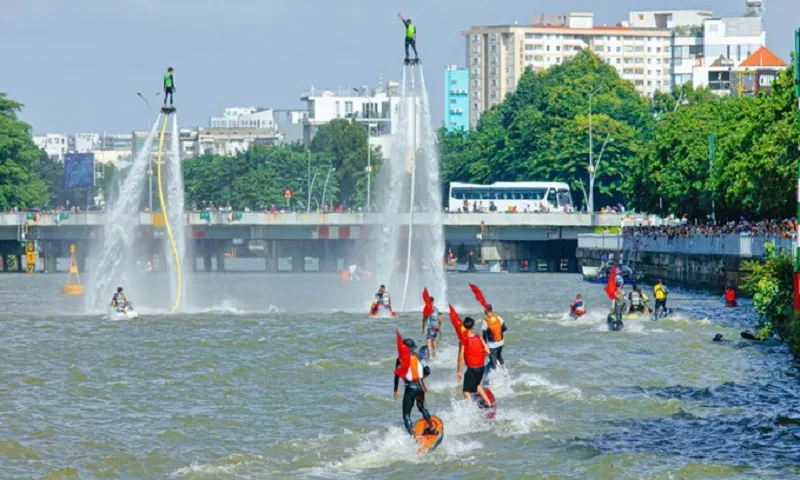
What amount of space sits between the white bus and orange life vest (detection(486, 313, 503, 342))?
105572 mm

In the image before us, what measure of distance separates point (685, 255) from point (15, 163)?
284 feet

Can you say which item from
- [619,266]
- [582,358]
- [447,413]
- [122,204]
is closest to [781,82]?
[582,358]

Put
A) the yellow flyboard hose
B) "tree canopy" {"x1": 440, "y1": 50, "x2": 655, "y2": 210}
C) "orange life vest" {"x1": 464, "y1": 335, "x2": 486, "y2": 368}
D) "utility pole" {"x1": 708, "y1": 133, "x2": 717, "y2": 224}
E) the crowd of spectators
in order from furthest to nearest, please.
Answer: "tree canopy" {"x1": 440, "y1": 50, "x2": 655, "y2": 210}
"utility pole" {"x1": 708, "y1": 133, "x2": 717, "y2": 224}
the crowd of spectators
the yellow flyboard hose
"orange life vest" {"x1": 464, "y1": 335, "x2": 486, "y2": 368}

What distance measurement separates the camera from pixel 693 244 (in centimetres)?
9319

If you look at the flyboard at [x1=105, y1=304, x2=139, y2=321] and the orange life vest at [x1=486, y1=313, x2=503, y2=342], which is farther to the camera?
the flyboard at [x1=105, y1=304, x2=139, y2=321]

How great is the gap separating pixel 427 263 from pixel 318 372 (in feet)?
75.7

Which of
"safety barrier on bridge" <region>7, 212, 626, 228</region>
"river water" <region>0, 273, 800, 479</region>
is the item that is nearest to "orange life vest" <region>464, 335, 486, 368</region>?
"river water" <region>0, 273, 800, 479</region>

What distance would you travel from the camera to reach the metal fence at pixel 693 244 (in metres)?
71.8

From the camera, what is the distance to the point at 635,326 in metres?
61.6

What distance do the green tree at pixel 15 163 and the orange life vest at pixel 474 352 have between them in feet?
429

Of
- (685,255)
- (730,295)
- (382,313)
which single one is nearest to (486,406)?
(382,313)

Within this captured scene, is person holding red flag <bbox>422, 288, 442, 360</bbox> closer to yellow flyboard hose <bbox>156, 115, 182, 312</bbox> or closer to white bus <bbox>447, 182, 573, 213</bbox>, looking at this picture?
yellow flyboard hose <bbox>156, 115, 182, 312</bbox>

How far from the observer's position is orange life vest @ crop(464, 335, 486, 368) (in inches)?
1325

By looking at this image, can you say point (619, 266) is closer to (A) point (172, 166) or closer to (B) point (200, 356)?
(A) point (172, 166)
